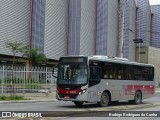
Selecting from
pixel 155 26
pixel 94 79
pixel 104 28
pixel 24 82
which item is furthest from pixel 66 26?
pixel 94 79

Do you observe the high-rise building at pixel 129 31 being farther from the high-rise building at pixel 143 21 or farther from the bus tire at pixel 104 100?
the bus tire at pixel 104 100

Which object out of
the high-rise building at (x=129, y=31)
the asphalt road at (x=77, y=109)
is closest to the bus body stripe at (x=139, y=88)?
the asphalt road at (x=77, y=109)

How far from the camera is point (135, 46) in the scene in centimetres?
8744

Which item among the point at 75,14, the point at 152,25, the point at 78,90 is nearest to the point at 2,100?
the point at 78,90

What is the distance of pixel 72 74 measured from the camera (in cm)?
2070

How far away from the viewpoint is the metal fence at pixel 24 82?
2869 cm

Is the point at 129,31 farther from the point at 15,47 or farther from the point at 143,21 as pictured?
the point at 15,47

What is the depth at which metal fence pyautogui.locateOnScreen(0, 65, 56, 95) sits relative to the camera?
94.1 ft

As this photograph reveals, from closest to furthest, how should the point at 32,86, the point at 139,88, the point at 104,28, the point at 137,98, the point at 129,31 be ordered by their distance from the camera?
1. the point at 137,98
2. the point at 139,88
3. the point at 32,86
4. the point at 104,28
5. the point at 129,31

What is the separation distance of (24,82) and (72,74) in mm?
10524

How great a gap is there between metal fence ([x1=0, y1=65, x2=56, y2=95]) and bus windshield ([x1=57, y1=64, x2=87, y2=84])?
807cm

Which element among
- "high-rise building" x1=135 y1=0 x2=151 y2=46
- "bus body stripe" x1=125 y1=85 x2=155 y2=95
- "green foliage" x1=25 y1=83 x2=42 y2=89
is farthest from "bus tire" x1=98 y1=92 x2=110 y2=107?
"high-rise building" x1=135 y1=0 x2=151 y2=46

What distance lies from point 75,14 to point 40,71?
37091mm

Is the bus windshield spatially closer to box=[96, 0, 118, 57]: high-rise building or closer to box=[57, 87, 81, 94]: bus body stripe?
box=[57, 87, 81, 94]: bus body stripe
